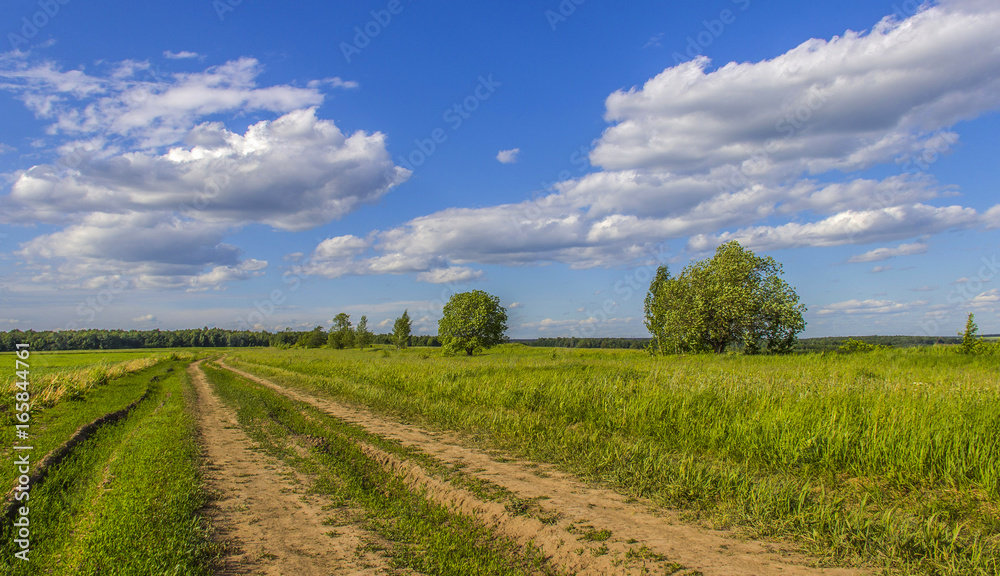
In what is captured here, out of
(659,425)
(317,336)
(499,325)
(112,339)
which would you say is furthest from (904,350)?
(112,339)

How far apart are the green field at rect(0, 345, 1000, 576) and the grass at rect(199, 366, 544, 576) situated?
0.10 feet

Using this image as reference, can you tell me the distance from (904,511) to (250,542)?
7320 mm

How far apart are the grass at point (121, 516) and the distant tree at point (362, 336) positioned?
370 ft

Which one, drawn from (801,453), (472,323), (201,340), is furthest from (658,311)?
(201,340)

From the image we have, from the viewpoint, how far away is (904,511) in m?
5.19

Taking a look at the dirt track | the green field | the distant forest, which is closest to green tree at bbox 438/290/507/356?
the distant forest

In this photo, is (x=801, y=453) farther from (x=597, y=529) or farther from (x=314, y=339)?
(x=314, y=339)

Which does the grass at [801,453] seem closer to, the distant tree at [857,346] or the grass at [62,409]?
the grass at [62,409]

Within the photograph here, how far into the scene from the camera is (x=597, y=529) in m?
5.09

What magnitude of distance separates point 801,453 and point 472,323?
54.2 m

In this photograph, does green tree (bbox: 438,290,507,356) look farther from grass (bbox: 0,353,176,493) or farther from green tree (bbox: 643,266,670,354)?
grass (bbox: 0,353,176,493)

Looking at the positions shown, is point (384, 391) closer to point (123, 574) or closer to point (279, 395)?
point (279, 395)

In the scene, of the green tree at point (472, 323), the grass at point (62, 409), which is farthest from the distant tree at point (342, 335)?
the grass at point (62, 409)

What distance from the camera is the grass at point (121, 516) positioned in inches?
175
